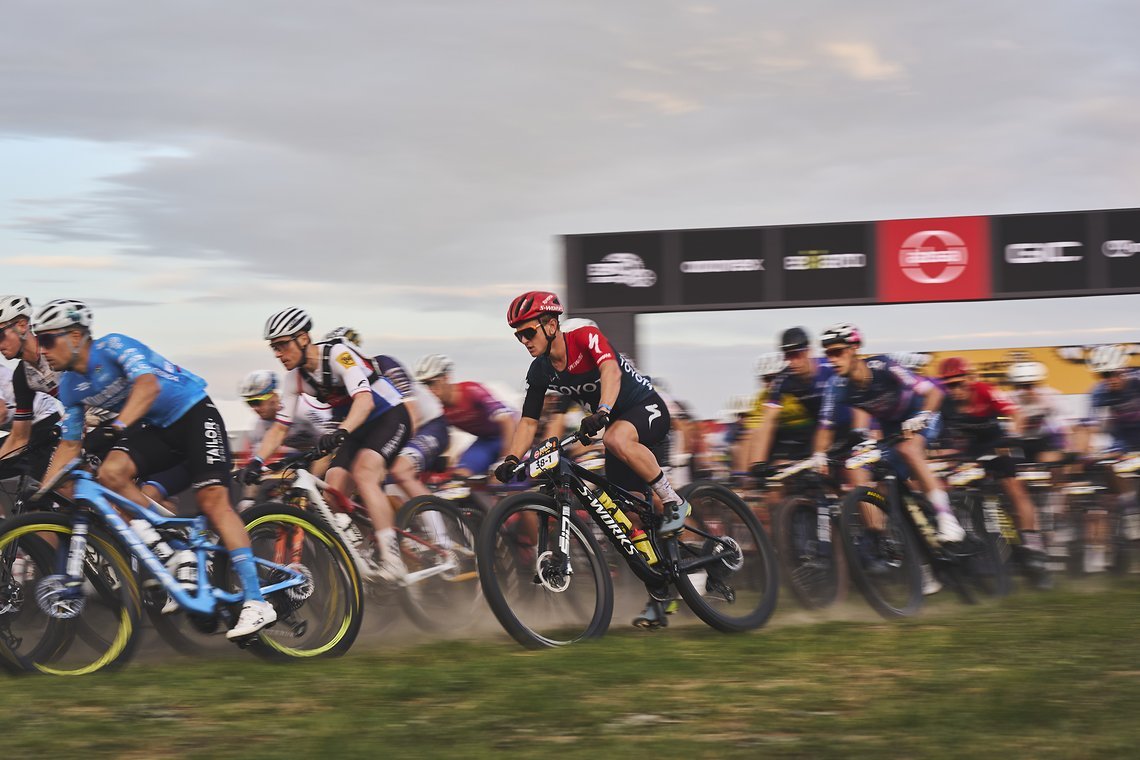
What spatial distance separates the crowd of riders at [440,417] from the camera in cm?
622

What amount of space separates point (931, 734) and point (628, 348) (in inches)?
669

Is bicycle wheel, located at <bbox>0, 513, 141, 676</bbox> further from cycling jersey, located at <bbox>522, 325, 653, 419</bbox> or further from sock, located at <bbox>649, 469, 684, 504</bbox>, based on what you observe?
sock, located at <bbox>649, 469, 684, 504</bbox>

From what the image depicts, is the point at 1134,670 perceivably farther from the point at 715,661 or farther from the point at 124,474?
the point at 124,474

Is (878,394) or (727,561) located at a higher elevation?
(878,394)

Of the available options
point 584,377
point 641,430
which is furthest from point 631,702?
point 584,377

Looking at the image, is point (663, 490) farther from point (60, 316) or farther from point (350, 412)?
point (60, 316)

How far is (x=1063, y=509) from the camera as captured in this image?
34.8 feet

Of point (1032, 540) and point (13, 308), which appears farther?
point (1032, 540)

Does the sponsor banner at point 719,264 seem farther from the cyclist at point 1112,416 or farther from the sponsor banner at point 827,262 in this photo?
the cyclist at point 1112,416

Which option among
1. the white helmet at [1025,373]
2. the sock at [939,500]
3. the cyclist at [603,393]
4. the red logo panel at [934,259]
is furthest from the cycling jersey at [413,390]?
the red logo panel at [934,259]

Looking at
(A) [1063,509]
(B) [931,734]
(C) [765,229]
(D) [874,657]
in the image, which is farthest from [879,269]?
(B) [931,734]

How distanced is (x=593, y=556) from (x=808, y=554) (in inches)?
84.3

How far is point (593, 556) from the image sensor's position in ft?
21.5

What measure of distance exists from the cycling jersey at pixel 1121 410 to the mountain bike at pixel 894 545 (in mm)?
3017
